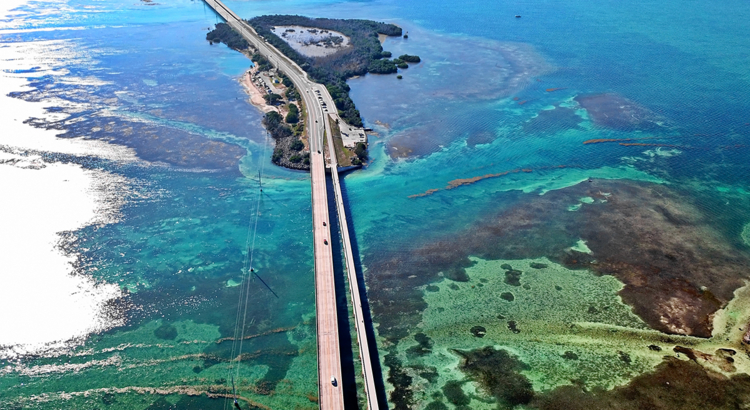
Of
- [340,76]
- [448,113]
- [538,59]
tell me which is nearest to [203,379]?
[448,113]

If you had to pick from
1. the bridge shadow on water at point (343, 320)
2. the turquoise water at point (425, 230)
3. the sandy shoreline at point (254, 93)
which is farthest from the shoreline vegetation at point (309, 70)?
the bridge shadow on water at point (343, 320)

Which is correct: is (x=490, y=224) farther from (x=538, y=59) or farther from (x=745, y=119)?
(x=538, y=59)

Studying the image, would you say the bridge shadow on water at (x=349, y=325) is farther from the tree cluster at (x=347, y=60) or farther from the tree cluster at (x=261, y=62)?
the tree cluster at (x=261, y=62)

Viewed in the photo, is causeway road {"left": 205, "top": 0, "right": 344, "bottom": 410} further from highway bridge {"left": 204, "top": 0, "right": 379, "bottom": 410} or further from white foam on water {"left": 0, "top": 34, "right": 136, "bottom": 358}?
white foam on water {"left": 0, "top": 34, "right": 136, "bottom": 358}

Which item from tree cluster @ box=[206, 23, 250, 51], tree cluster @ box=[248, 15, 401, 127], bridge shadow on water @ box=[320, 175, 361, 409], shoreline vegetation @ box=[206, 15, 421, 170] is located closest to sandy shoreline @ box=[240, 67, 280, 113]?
shoreline vegetation @ box=[206, 15, 421, 170]

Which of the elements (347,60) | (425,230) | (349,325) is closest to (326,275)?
(349,325)
